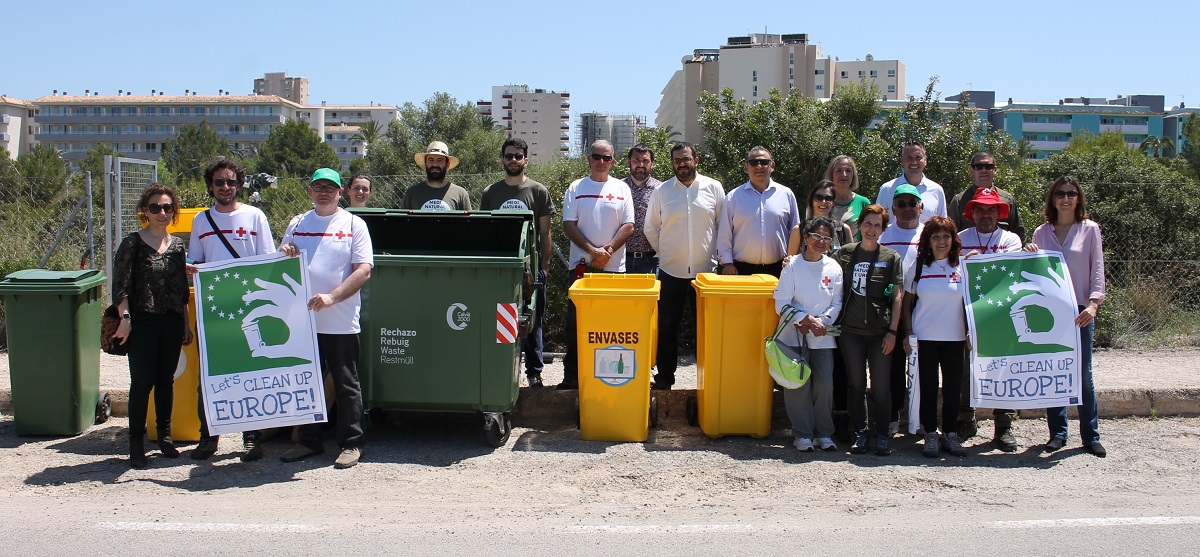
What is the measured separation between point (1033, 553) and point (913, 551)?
21.3 inches

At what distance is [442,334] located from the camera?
598cm

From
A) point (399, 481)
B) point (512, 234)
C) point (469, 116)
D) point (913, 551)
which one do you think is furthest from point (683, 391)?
point (469, 116)

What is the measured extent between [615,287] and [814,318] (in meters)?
1.30

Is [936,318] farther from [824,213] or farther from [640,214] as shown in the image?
Result: [640,214]

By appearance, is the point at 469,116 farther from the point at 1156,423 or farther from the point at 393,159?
the point at 1156,423

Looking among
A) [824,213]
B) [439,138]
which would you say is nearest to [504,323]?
[824,213]

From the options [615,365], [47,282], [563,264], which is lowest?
[615,365]

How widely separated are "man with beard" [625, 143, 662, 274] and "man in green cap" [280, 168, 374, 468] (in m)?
2.19

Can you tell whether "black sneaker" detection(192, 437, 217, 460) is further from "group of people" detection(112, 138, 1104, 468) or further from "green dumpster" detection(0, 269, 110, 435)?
"green dumpster" detection(0, 269, 110, 435)

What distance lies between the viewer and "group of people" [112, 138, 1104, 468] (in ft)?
18.5

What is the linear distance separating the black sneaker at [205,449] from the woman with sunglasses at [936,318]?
4.52m

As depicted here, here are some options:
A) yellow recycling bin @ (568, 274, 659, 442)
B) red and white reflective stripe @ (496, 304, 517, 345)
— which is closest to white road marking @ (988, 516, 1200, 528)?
yellow recycling bin @ (568, 274, 659, 442)

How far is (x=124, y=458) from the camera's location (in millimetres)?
5859

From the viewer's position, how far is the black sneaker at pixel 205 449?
5835mm
